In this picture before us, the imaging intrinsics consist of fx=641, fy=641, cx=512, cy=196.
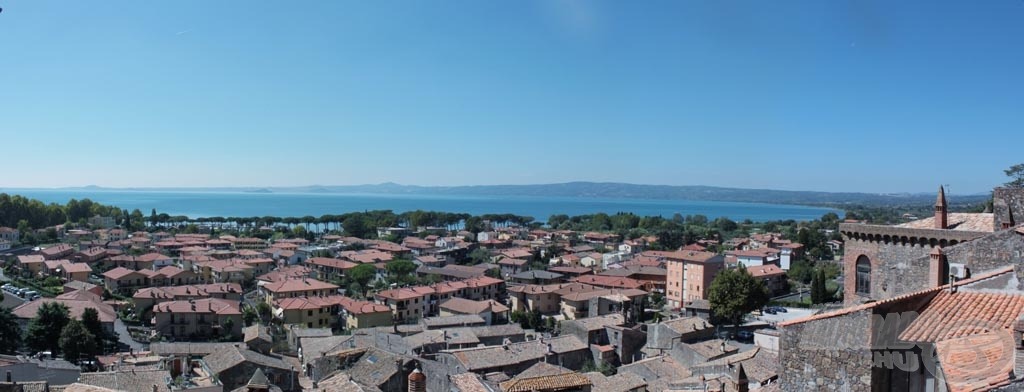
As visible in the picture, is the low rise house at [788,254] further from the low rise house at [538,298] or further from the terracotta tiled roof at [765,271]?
the low rise house at [538,298]

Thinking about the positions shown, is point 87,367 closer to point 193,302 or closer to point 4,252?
point 193,302

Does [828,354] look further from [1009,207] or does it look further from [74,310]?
[74,310]

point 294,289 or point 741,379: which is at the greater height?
point 741,379

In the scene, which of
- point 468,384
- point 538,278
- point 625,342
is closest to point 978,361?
point 468,384

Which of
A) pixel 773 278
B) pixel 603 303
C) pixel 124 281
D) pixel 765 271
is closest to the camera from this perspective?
pixel 603 303

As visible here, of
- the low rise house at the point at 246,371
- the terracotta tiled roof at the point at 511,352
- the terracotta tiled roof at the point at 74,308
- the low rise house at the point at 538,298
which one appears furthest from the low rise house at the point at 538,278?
the low rise house at the point at 246,371

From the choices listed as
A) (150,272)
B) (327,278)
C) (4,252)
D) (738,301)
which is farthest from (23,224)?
(738,301)
